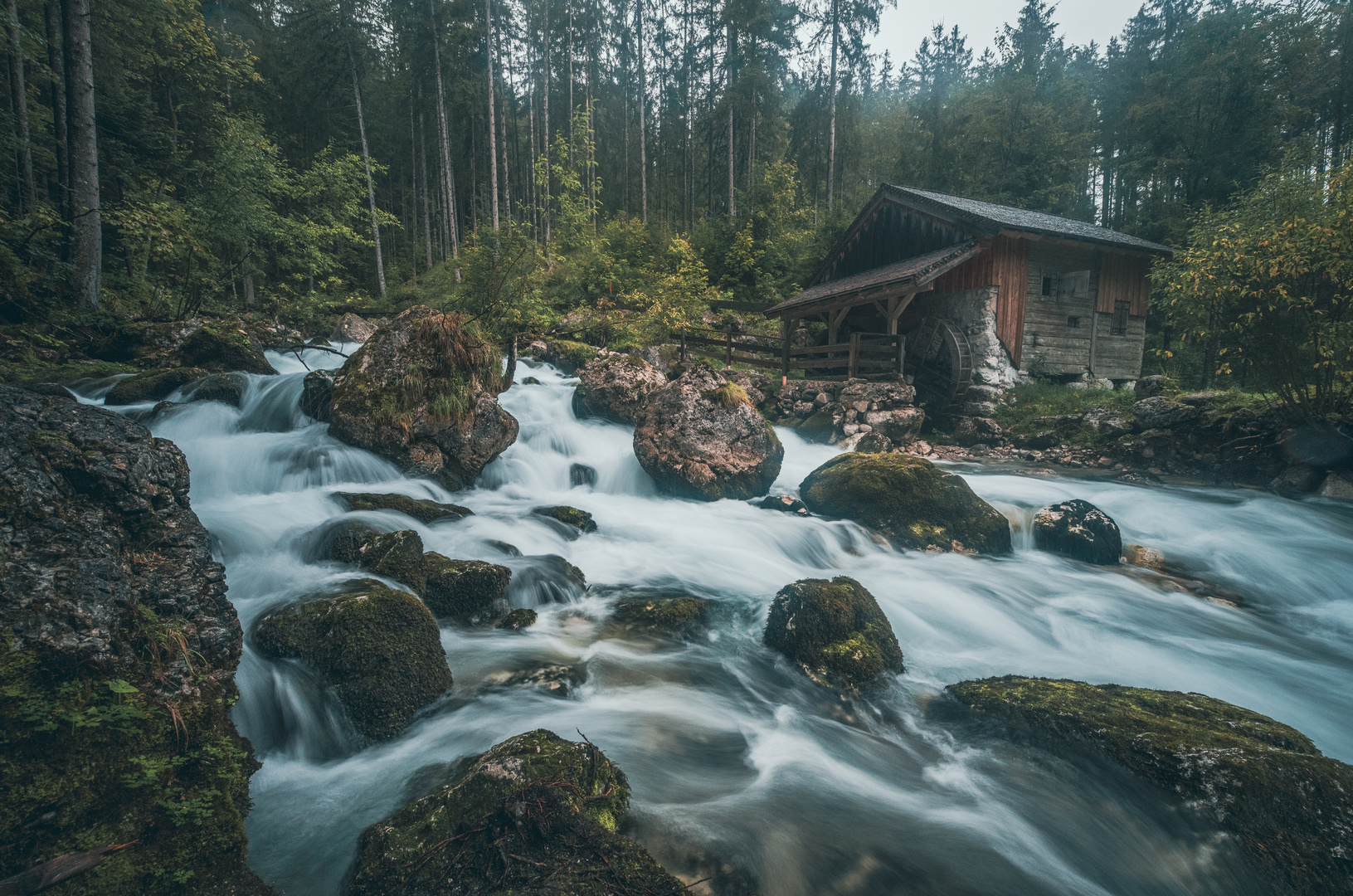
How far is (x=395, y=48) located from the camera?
1304 inches

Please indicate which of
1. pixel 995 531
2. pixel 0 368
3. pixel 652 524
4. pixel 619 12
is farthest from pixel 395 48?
pixel 995 531

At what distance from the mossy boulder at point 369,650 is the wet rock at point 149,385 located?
7.75 meters

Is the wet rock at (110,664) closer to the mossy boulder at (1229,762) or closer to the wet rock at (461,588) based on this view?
the wet rock at (461,588)

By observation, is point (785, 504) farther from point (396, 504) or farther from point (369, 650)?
point (369, 650)

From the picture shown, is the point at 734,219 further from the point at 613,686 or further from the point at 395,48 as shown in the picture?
the point at 613,686

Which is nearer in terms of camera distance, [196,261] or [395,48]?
[196,261]

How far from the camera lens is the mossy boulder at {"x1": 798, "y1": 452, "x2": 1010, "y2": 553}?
25.6 feet

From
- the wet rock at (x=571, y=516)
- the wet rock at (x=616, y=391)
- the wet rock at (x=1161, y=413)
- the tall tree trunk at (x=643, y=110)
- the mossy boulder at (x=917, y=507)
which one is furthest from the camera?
the tall tree trunk at (x=643, y=110)

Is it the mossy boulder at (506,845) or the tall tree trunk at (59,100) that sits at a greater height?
the tall tree trunk at (59,100)

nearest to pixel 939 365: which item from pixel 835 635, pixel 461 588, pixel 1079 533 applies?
pixel 1079 533

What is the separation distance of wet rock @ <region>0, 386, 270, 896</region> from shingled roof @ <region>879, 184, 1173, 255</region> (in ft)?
56.9

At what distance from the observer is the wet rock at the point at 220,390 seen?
916cm

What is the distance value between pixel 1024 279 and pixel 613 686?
17.8 metres

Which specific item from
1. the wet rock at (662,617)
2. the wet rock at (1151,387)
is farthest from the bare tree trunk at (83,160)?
the wet rock at (1151,387)
